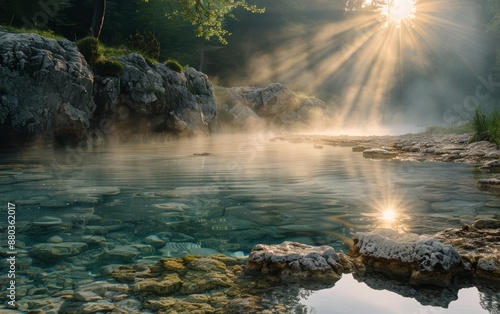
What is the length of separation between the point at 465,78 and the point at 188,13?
46.1 meters

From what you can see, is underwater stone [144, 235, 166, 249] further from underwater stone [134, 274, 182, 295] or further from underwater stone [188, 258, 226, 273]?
underwater stone [134, 274, 182, 295]

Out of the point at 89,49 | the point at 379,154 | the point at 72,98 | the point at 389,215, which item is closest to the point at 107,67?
the point at 89,49

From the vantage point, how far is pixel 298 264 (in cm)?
306

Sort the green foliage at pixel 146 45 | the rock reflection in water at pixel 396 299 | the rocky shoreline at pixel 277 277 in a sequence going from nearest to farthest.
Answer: the rock reflection in water at pixel 396 299 → the rocky shoreline at pixel 277 277 → the green foliage at pixel 146 45

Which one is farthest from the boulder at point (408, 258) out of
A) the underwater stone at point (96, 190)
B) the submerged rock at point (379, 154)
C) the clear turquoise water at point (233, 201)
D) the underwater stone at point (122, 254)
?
the submerged rock at point (379, 154)

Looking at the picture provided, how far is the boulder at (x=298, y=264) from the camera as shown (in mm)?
2994

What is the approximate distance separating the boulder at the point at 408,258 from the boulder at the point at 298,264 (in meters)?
0.26

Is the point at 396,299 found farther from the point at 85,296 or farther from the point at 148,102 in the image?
the point at 148,102

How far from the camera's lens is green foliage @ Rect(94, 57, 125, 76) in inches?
696

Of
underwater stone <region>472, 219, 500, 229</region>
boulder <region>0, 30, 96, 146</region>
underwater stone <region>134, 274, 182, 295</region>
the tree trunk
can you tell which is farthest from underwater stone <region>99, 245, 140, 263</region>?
the tree trunk

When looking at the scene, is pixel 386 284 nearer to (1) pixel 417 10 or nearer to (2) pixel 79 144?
(2) pixel 79 144

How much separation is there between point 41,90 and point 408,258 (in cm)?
1470

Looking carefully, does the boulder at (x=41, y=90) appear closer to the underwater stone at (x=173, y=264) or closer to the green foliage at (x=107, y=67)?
the green foliage at (x=107, y=67)

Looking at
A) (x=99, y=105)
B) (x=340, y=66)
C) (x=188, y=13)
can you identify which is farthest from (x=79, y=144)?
(x=340, y=66)
